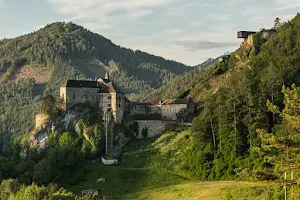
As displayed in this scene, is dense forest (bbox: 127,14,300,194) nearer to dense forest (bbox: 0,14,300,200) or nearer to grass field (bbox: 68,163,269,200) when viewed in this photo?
dense forest (bbox: 0,14,300,200)

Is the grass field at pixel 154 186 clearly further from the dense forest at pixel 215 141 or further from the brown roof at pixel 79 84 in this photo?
the brown roof at pixel 79 84

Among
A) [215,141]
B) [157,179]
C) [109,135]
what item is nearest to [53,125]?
[109,135]

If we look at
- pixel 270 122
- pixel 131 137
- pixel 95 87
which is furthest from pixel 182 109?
pixel 270 122

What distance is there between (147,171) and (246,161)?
60.4ft

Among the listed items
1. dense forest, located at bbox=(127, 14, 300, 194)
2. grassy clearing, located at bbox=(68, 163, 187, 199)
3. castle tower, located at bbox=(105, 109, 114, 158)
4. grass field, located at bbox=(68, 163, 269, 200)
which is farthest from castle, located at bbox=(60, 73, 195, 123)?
grassy clearing, located at bbox=(68, 163, 187, 199)

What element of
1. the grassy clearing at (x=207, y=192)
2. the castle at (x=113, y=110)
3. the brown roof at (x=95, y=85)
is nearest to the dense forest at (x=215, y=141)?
the castle at (x=113, y=110)

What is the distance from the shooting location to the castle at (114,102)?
100 m

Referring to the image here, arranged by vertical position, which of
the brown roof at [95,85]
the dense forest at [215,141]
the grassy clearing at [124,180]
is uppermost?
the brown roof at [95,85]

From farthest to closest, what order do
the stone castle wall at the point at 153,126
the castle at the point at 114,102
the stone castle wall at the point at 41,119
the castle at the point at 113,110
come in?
1. the stone castle wall at the point at 41,119
2. the castle at the point at 114,102
3. the castle at the point at 113,110
4. the stone castle wall at the point at 153,126

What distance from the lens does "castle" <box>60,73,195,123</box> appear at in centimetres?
10012

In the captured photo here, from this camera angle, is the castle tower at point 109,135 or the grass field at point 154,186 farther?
the castle tower at point 109,135

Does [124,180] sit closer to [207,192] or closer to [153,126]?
[207,192]

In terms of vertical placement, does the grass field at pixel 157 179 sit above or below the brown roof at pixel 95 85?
below

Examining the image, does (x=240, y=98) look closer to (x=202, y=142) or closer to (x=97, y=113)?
(x=202, y=142)
